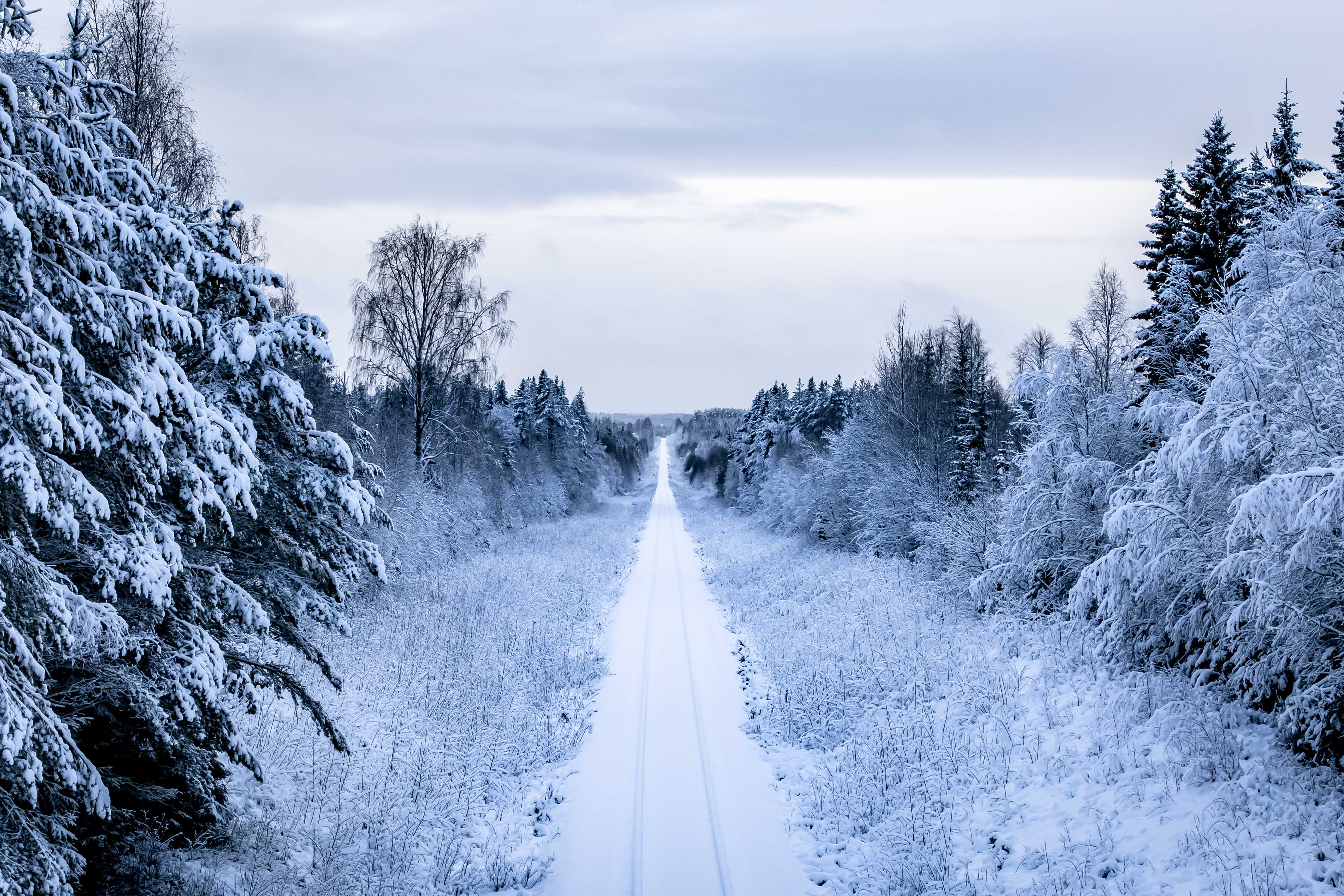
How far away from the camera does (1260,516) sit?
614 cm

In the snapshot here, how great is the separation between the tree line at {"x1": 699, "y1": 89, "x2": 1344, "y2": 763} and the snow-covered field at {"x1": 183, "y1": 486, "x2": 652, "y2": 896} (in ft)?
23.8

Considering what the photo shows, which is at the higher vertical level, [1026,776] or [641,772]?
[1026,776]

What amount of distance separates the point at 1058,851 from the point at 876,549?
18.5 m

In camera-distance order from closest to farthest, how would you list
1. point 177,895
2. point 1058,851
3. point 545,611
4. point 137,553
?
point 137,553
point 177,895
point 1058,851
point 545,611

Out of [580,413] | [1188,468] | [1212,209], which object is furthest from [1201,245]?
[580,413]

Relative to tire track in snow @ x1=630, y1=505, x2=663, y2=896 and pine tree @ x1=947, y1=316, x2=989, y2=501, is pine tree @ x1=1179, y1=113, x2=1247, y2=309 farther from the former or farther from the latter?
tire track in snow @ x1=630, y1=505, x2=663, y2=896

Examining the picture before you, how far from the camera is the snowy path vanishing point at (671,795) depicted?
6715 millimetres

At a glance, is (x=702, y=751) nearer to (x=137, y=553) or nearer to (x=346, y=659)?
(x=346, y=659)

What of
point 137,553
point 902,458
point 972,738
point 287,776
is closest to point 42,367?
point 137,553

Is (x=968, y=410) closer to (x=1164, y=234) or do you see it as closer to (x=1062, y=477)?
(x=1164, y=234)

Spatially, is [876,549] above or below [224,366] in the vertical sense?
below

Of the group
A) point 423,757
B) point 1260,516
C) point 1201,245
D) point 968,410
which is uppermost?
point 1201,245

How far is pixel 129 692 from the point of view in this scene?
15.8ft

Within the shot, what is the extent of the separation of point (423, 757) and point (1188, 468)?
9208 millimetres
